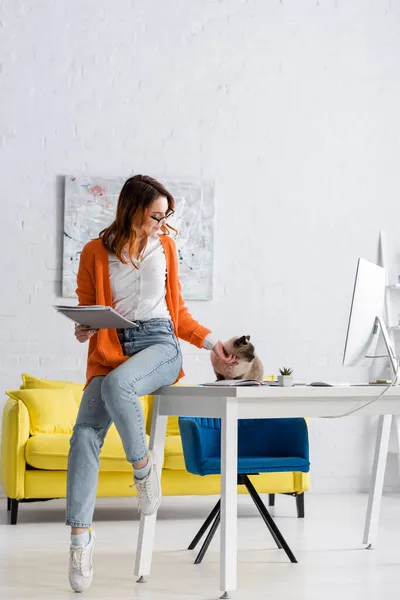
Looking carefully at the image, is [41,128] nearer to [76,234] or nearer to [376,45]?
[76,234]

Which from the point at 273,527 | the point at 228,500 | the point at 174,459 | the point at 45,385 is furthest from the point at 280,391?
the point at 45,385

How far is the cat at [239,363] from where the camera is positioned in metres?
2.93

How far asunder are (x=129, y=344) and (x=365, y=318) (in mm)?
798

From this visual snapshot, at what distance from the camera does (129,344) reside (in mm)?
2875

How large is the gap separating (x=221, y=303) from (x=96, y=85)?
62.1 inches

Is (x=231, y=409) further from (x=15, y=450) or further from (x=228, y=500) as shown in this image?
(x=15, y=450)

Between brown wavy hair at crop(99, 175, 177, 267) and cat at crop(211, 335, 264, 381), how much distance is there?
1.37ft

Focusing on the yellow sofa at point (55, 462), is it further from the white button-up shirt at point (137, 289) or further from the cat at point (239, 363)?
the white button-up shirt at point (137, 289)

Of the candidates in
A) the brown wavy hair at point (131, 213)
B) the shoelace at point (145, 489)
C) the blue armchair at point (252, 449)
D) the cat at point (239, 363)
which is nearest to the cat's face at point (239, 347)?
the cat at point (239, 363)

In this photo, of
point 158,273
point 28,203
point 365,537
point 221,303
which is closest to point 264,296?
point 221,303

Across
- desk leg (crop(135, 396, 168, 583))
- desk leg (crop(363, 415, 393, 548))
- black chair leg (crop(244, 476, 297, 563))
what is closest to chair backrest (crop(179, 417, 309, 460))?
black chair leg (crop(244, 476, 297, 563))

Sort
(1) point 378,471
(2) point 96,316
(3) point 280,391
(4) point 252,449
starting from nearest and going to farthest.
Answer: (2) point 96,316, (3) point 280,391, (1) point 378,471, (4) point 252,449

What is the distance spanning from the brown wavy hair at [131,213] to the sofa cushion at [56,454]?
1.76 m

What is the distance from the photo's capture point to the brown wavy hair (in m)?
2.92
